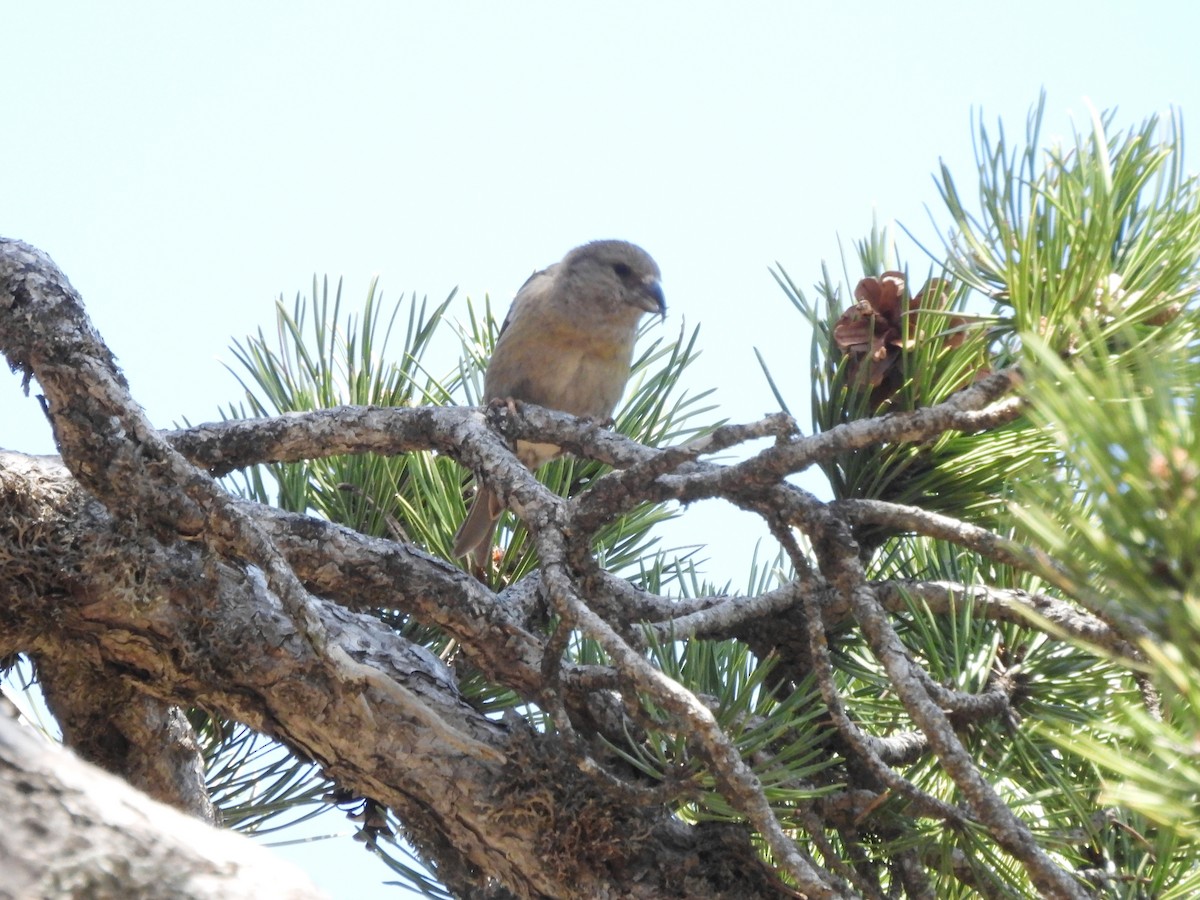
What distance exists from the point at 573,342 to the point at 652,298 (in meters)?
0.50

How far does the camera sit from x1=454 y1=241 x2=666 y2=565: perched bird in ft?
16.4

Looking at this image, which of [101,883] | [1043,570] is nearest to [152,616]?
[101,883]

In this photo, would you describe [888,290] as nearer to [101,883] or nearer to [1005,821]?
[1005,821]

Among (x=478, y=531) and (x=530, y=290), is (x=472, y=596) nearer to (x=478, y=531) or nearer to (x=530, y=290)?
(x=478, y=531)

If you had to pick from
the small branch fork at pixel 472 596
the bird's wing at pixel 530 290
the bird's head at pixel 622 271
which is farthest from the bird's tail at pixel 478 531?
the bird's head at pixel 622 271

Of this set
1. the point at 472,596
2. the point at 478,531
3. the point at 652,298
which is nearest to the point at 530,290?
the point at 652,298

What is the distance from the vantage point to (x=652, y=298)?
5.38m

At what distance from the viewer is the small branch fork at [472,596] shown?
197 cm

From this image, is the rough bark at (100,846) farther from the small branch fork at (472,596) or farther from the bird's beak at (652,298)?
the bird's beak at (652,298)

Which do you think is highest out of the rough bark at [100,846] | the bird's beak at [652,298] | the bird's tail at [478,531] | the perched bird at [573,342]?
the bird's beak at [652,298]

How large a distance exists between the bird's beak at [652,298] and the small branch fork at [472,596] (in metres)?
2.73

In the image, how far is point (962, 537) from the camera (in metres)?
2.03

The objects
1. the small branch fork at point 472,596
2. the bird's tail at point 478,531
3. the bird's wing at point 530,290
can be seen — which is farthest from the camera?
the bird's wing at point 530,290

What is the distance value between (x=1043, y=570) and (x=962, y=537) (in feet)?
3.20
